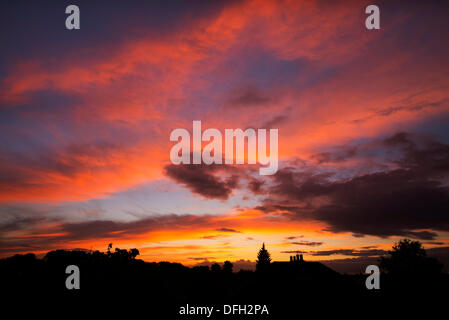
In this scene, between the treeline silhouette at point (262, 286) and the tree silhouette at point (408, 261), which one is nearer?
the treeline silhouette at point (262, 286)

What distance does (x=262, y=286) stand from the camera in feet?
95.8

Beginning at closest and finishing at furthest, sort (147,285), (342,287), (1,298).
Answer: (342,287)
(1,298)
(147,285)

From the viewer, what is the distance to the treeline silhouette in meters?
27.8

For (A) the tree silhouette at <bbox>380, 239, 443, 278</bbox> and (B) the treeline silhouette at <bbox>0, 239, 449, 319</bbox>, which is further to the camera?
(A) the tree silhouette at <bbox>380, 239, 443, 278</bbox>

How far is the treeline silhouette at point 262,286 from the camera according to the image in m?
27.8

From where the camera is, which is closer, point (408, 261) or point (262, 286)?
point (262, 286)

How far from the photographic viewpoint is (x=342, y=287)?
93.2 ft
